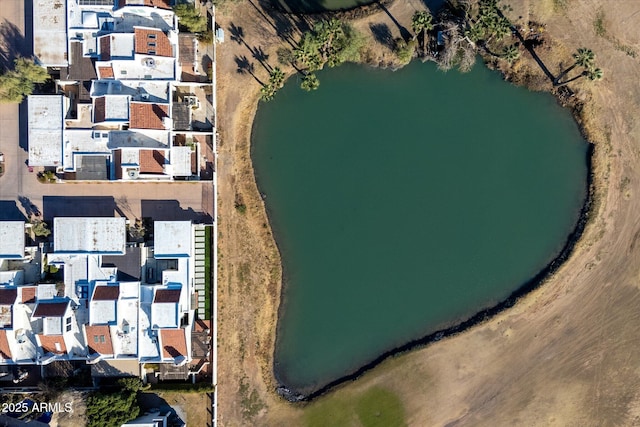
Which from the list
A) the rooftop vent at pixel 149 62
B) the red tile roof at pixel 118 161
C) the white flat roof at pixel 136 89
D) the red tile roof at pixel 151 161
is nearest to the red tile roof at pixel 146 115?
the white flat roof at pixel 136 89

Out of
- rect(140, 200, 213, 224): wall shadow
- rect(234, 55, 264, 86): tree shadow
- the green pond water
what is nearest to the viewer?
rect(140, 200, 213, 224): wall shadow

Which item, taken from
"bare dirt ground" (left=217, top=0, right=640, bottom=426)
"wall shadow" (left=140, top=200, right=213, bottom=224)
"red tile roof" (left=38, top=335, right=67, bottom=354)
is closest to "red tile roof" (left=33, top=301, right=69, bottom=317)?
"red tile roof" (left=38, top=335, right=67, bottom=354)

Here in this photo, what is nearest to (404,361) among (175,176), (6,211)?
(175,176)

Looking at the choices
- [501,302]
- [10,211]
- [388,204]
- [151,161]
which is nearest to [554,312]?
[501,302]

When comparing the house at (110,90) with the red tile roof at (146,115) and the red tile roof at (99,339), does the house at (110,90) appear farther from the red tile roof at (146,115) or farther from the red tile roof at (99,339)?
the red tile roof at (99,339)

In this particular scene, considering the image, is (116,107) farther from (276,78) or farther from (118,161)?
(276,78)

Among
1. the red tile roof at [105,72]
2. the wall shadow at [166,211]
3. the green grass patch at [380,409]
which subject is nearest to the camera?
the red tile roof at [105,72]

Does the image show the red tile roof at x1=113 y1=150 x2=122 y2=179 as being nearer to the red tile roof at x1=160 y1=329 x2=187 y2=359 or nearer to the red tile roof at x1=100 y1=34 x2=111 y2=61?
the red tile roof at x1=100 y1=34 x2=111 y2=61
